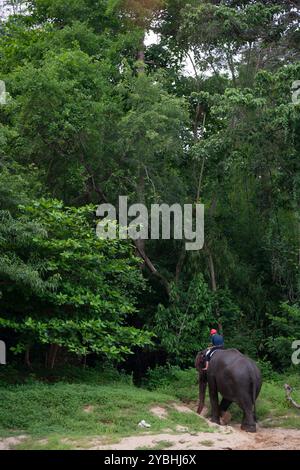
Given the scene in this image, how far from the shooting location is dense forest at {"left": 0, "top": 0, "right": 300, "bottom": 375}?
39.9ft

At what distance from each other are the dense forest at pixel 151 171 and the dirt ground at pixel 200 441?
266 centimetres

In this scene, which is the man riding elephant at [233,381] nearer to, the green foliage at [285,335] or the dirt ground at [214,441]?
the dirt ground at [214,441]

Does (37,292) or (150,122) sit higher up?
(150,122)

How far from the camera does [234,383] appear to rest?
35.3ft

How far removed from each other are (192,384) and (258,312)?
11.5 feet

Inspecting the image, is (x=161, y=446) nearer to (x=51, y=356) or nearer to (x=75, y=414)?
(x=75, y=414)

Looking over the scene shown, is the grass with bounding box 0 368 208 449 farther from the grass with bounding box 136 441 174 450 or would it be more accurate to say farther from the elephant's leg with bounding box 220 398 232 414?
the elephant's leg with bounding box 220 398 232 414

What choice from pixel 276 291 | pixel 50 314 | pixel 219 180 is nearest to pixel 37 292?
pixel 50 314

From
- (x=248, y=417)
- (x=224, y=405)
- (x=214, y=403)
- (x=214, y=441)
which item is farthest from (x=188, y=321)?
(x=214, y=441)

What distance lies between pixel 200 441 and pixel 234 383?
80.4 inches

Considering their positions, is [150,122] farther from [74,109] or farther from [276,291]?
[276,291]

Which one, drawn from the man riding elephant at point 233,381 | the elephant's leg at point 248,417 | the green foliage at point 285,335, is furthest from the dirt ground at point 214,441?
the green foliage at point 285,335

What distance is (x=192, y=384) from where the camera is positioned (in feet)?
45.8

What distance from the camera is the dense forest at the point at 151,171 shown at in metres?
12.2
